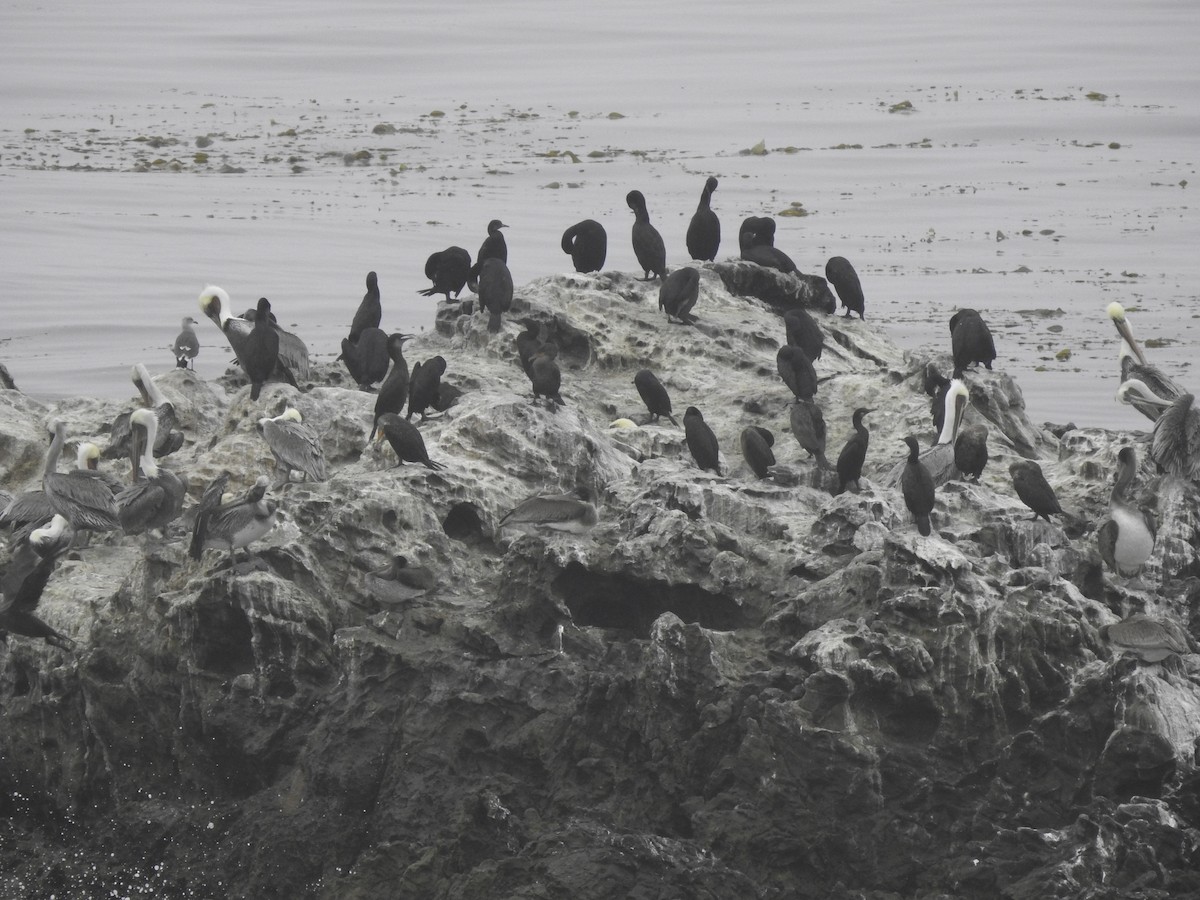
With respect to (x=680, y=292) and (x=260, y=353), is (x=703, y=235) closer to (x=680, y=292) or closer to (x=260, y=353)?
(x=680, y=292)

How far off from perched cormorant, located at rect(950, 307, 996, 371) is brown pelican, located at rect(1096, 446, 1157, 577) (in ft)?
8.18

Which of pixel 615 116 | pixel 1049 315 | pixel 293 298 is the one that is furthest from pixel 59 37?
pixel 1049 315

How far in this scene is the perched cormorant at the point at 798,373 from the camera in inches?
496

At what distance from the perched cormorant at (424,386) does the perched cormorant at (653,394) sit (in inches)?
57.4

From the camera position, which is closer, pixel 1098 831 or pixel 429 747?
pixel 1098 831

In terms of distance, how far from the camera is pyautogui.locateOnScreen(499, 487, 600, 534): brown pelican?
1041 centimetres

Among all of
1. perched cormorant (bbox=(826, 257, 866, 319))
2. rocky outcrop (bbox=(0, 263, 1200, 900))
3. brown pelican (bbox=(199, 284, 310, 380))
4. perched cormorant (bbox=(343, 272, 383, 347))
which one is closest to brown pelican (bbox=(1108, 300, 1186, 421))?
rocky outcrop (bbox=(0, 263, 1200, 900))

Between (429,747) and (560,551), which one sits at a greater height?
(560,551)

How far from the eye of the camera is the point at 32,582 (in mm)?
10453

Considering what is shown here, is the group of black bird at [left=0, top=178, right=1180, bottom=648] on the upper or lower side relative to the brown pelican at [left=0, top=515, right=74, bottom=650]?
upper

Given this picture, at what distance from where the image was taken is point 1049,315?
22.6 m

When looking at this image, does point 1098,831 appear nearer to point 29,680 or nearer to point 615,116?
point 29,680

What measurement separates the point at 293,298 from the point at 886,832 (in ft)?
57.0

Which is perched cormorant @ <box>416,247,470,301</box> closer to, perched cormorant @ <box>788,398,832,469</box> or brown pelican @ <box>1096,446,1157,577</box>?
perched cormorant @ <box>788,398,832,469</box>
